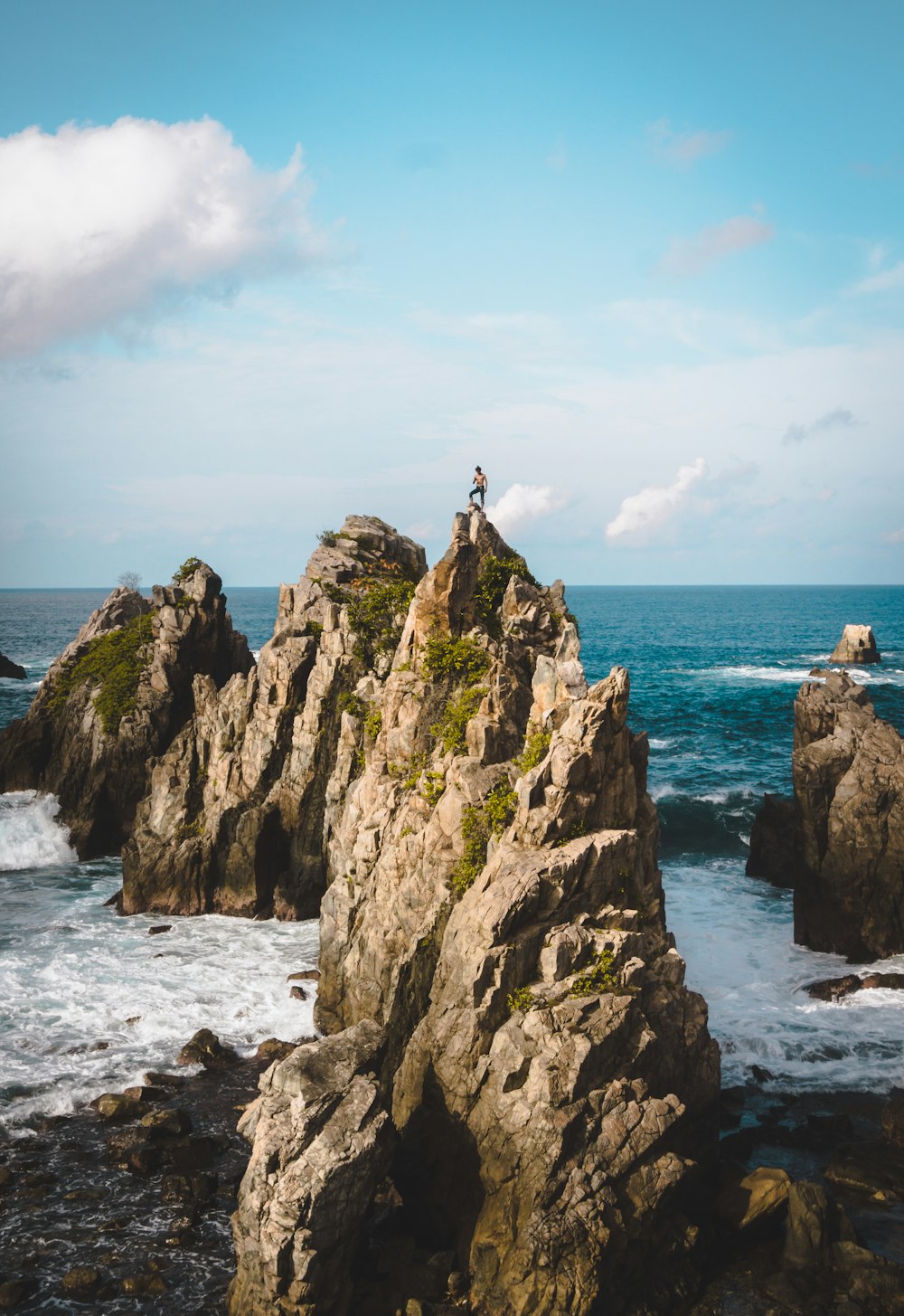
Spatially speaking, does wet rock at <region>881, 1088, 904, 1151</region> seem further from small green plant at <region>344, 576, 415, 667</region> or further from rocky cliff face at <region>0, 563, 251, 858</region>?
rocky cliff face at <region>0, 563, 251, 858</region>

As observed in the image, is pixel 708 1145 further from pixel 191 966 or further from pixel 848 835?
pixel 191 966

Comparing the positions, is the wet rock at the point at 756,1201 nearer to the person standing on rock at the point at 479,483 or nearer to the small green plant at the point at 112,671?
the person standing on rock at the point at 479,483

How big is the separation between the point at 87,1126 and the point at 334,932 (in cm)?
839

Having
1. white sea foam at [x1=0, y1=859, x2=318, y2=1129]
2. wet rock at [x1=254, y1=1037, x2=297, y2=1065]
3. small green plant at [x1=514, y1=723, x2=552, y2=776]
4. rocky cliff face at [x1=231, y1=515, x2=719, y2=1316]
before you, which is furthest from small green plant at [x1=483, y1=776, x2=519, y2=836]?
white sea foam at [x1=0, y1=859, x2=318, y2=1129]

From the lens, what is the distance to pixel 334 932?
28.7m

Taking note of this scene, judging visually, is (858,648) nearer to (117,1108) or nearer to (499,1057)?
(499,1057)

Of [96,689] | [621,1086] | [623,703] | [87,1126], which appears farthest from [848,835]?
[96,689]

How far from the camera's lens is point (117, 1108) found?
23953 mm

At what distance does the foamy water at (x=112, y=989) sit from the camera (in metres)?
26.1

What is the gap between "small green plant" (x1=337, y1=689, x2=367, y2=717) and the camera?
119 feet

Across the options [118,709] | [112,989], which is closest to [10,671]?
[118,709]

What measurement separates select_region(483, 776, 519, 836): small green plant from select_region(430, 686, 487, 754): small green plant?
3157mm

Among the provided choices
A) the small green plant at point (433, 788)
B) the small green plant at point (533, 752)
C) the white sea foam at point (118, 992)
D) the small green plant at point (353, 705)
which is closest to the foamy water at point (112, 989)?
the white sea foam at point (118, 992)

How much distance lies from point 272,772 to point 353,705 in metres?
5.96
